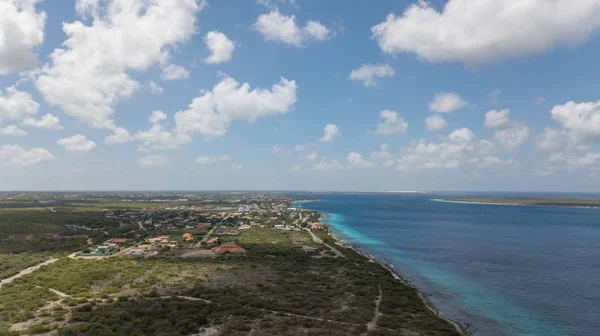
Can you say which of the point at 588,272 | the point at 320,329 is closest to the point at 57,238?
the point at 320,329

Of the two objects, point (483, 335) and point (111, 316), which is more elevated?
point (111, 316)

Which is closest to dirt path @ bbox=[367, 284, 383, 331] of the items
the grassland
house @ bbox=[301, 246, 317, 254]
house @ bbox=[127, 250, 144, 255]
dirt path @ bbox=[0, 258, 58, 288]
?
the grassland

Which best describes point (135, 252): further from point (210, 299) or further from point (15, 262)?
point (210, 299)

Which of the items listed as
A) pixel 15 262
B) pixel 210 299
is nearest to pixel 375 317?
pixel 210 299

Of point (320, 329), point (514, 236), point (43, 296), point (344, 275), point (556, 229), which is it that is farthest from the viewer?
point (556, 229)

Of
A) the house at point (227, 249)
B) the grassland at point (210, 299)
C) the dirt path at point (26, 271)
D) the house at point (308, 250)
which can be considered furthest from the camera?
the house at point (308, 250)

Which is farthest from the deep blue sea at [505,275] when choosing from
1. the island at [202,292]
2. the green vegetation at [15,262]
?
the green vegetation at [15,262]

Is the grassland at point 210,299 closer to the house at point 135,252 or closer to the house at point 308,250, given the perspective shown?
the house at point 135,252

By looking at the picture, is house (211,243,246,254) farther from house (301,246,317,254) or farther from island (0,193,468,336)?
house (301,246,317,254)

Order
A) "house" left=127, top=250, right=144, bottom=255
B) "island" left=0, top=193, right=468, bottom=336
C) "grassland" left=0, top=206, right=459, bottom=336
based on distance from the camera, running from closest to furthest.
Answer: "grassland" left=0, top=206, right=459, bottom=336, "island" left=0, top=193, right=468, bottom=336, "house" left=127, top=250, right=144, bottom=255

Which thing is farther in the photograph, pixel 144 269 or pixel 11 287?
pixel 144 269

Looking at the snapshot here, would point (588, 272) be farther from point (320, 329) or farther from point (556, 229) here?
point (556, 229)
